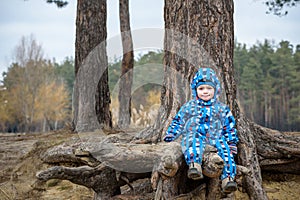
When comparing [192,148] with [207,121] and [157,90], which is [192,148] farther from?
[157,90]

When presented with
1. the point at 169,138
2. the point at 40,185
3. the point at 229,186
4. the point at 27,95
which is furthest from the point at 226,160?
the point at 27,95

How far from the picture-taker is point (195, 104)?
2.67m

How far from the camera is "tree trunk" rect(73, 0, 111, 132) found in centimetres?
676

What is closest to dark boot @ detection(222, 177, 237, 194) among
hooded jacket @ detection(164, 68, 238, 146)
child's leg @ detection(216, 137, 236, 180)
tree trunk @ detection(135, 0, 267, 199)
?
child's leg @ detection(216, 137, 236, 180)

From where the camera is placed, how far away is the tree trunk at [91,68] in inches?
266

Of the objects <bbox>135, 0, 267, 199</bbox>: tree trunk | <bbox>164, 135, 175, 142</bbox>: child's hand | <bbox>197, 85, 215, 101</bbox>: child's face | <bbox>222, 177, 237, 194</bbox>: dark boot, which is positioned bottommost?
<bbox>222, 177, 237, 194</bbox>: dark boot

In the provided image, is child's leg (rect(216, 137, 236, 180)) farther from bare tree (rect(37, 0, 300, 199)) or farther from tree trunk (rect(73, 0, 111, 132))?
tree trunk (rect(73, 0, 111, 132))

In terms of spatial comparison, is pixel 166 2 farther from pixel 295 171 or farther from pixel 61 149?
pixel 295 171

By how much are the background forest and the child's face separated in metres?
23.6

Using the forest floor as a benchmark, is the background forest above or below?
above

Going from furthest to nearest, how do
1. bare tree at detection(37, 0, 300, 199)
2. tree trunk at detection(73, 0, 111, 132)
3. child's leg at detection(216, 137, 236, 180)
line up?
tree trunk at detection(73, 0, 111, 132), bare tree at detection(37, 0, 300, 199), child's leg at detection(216, 137, 236, 180)

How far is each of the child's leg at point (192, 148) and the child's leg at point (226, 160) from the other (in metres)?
0.13

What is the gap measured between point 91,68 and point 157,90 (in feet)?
88.2

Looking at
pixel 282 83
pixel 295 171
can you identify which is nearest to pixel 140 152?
pixel 295 171
